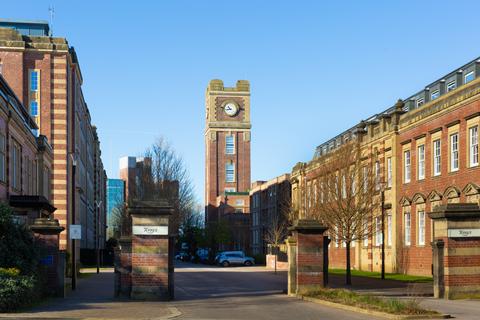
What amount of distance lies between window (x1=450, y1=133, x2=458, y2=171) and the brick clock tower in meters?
91.2

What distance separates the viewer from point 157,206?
23000 mm

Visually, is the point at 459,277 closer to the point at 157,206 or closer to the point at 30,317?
the point at 157,206

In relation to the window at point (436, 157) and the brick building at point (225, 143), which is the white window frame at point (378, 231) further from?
the brick building at point (225, 143)

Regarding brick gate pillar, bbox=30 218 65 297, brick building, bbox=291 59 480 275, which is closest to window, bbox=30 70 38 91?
brick building, bbox=291 59 480 275

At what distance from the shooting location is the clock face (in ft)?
437

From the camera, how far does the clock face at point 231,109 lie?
437 ft

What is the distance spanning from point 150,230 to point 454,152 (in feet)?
65.9

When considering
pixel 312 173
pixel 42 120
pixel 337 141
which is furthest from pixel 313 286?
pixel 337 141

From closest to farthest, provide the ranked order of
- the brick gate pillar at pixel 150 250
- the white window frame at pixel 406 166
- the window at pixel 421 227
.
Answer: the brick gate pillar at pixel 150 250 → the window at pixel 421 227 → the white window frame at pixel 406 166

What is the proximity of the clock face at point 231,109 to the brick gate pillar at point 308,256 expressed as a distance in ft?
356

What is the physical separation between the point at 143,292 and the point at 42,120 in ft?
103

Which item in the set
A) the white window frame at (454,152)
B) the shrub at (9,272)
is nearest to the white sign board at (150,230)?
the shrub at (9,272)

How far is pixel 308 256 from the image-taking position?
25.1 metres

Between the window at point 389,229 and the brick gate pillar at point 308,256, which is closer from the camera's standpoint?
the brick gate pillar at point 308,256
